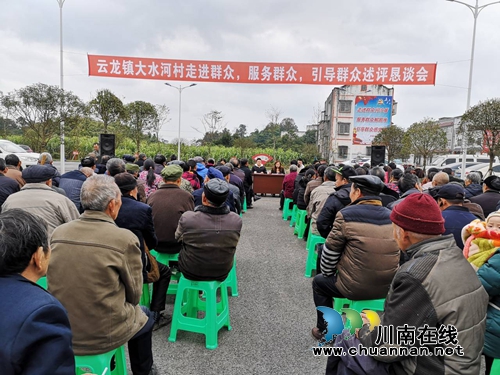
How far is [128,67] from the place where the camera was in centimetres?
1287

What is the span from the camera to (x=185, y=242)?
311cm

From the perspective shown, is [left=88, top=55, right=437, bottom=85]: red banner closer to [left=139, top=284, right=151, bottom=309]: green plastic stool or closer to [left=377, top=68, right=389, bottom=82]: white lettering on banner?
[left=377, top=68, right=389, bottom=82]: white lettering on banner

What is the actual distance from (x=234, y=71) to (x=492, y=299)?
1215cm

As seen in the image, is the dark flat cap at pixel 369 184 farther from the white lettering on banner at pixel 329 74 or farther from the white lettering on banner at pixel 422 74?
the white lettering on banner at pixel 422 74

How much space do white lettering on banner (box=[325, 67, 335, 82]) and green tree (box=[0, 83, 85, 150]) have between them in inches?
339

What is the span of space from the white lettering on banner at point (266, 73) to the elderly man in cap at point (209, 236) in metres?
10.6

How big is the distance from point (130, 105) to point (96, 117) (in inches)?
120

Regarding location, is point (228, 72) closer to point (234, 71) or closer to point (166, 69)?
point (234, 71)

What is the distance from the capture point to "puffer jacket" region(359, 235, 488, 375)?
150 cm

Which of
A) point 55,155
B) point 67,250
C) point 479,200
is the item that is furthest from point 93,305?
point 55,155

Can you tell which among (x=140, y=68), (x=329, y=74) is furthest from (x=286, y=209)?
(x=140, y=68)

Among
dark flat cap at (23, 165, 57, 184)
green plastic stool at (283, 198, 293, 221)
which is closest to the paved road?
dark flat cap at (23, 165, 57, 184)

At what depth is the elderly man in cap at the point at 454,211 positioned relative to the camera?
3543 millimetres

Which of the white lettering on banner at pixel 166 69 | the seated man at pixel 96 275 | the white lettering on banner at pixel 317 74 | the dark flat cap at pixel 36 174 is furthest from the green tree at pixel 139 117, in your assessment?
the seated man at pixel 96 275
